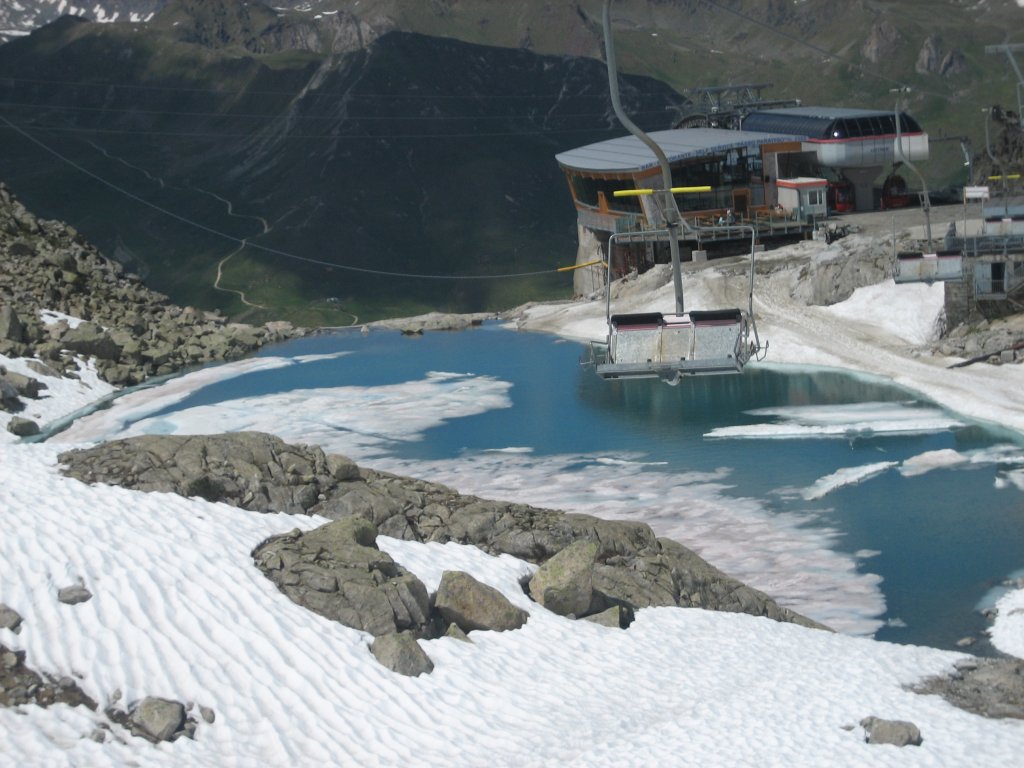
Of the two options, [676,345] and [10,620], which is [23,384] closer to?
[676,345]

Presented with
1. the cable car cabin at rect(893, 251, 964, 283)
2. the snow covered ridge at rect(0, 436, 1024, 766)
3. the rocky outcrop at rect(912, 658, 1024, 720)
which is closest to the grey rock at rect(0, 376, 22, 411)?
the snow covered ridge at rect(0, 436, 1024, 766)

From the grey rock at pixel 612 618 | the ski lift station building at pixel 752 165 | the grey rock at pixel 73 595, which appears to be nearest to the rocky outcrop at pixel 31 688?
the grey rock at pixel 73 595

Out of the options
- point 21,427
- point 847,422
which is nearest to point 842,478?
point 847,422

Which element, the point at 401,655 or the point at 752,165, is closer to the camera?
the point at 401,655

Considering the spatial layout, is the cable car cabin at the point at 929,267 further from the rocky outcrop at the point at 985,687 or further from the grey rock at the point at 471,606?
the grey rock at the point at 471,606

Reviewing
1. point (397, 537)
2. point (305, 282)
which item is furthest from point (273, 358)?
point (305, 282)

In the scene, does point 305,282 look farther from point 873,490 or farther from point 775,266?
point 873,490
